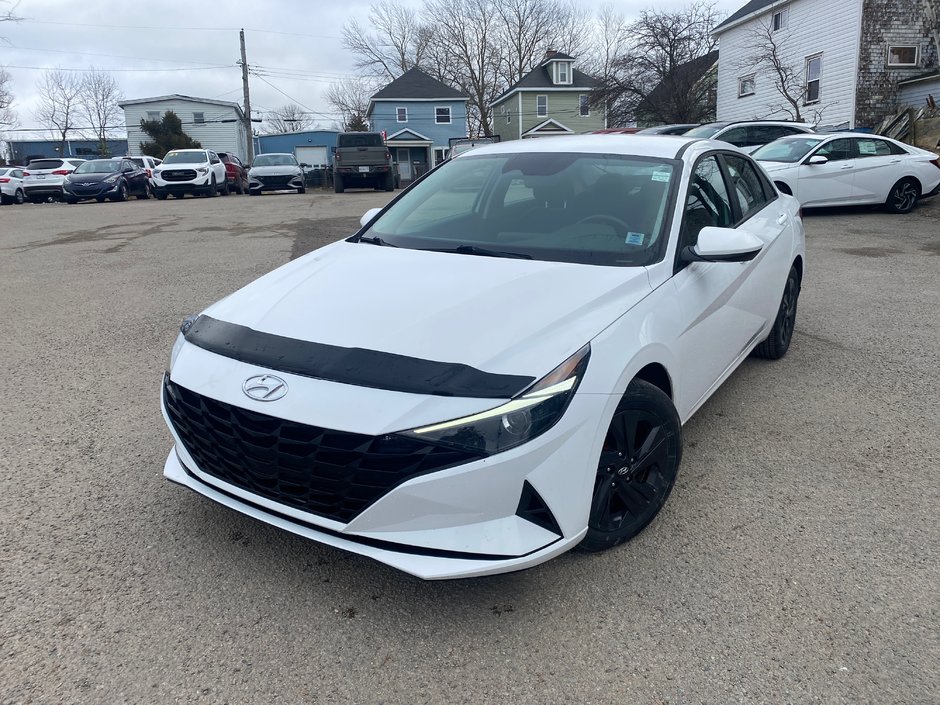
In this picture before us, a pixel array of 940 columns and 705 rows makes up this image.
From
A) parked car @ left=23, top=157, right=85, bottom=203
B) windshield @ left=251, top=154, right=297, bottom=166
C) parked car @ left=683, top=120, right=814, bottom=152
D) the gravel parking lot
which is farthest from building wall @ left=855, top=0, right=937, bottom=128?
parked car @ left=23, top=157, right=85, bottom=203

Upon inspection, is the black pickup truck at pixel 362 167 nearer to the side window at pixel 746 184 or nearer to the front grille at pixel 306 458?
the side window at pixel 746 184

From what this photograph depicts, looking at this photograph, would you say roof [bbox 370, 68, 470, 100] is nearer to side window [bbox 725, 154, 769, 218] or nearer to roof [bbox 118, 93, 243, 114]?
roof [bbox 118, 93, 243, 114]

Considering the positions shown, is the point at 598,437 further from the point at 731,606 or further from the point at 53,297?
the point at 53,297

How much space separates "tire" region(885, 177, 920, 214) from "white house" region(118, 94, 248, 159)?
162 ft

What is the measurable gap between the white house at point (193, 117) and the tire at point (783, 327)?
54437 mm

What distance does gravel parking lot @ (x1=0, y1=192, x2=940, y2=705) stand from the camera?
2.18 meters

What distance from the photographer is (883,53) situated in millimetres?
24156

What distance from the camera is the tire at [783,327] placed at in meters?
4.96

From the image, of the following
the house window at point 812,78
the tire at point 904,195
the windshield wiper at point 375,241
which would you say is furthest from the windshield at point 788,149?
the house window at point 812,78

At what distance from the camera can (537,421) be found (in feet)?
7.41

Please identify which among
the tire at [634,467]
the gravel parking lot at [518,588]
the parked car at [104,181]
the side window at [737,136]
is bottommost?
the gravel parking lot at [518,588]

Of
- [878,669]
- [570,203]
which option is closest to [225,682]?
[878,669]

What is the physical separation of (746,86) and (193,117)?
40.9 m

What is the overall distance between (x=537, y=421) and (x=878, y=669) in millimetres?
1282
